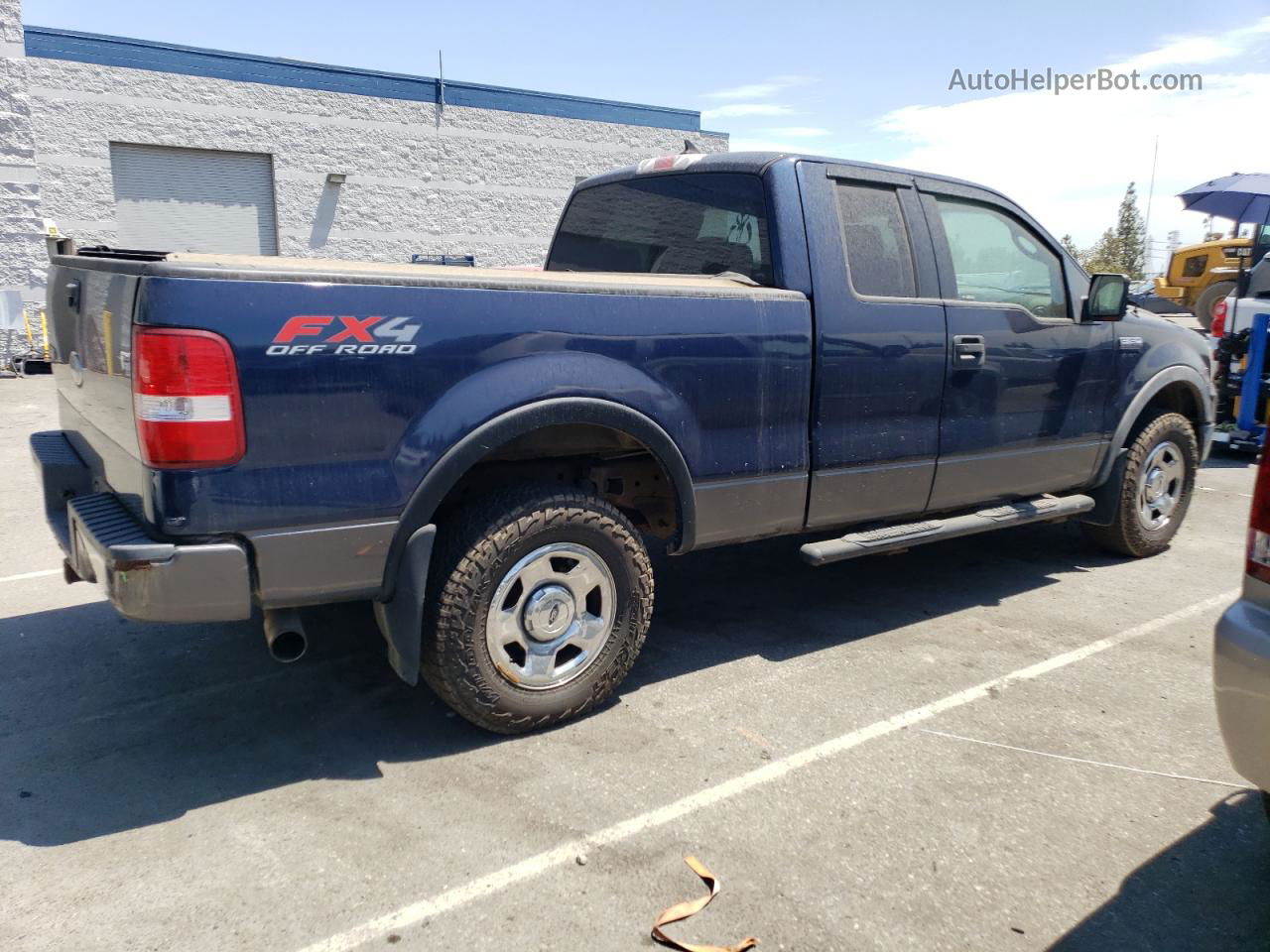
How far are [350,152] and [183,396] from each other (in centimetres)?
1728

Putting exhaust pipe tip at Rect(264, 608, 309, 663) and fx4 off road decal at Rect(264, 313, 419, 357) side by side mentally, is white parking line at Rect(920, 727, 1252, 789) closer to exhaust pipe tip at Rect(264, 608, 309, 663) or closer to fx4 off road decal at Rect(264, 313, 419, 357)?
exhaust pipe tip at Rect(264, 608, 309, 663)

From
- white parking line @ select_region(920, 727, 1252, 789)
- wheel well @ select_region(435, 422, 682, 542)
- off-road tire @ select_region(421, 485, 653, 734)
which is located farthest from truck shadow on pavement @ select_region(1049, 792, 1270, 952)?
wheel well @ select_region(435, 422, 682, 542)

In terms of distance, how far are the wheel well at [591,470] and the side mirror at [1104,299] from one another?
8.69 feet

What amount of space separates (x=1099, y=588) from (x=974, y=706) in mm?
1976

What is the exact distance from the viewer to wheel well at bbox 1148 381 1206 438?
5.68 metres

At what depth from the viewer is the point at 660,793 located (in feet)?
10.2

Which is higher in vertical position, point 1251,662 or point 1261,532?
point 1261,532

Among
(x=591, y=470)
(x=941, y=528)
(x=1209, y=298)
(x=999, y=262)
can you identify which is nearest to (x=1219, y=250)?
(x=1209, y=298)

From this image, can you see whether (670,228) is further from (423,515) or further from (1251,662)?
(1251,662)

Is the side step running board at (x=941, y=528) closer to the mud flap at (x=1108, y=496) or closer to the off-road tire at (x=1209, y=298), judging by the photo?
the mud flap at (x=1108, y=496)

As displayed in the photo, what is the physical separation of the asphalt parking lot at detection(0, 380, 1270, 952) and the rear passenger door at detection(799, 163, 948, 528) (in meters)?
0.77

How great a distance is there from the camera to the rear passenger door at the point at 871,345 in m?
4.01

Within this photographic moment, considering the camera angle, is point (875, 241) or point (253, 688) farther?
point (875, 241)

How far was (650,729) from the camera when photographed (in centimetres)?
355
